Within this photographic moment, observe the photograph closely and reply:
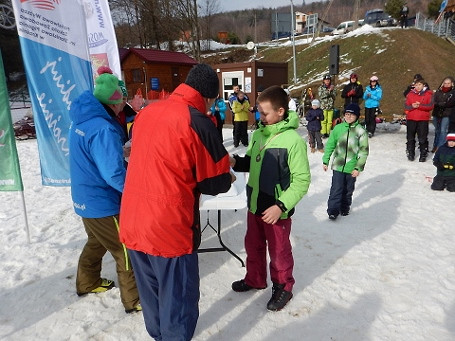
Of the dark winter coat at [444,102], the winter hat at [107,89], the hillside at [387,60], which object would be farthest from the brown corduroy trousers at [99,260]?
the hillside at [387,60]

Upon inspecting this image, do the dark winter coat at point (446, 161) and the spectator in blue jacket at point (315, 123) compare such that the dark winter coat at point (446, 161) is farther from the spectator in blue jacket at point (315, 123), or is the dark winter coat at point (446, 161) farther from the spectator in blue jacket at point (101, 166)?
the spectator in blue jacket at point (101, 166)

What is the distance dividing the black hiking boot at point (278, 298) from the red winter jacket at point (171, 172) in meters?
1.29

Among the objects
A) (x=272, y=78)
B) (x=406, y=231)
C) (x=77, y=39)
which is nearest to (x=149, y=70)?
(x=272, y=78)

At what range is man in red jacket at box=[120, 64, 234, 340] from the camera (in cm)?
168

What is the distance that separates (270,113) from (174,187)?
119 centimetres

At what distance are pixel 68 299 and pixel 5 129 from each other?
2.07 meters

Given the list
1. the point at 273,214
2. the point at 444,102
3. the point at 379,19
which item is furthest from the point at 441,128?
the point at 379,19

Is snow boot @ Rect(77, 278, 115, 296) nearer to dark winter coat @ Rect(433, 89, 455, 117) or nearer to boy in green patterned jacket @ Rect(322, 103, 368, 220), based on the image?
boy in green patterned jacket @ Rect(322, 103, 368, 220)

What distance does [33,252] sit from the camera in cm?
379

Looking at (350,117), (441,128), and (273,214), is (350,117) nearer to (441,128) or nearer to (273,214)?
(273,214)

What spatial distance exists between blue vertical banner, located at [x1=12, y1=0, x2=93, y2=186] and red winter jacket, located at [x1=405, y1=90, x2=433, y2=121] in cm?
697

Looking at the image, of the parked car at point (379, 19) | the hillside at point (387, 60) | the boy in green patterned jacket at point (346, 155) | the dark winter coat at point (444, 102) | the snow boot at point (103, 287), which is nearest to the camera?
the snow boot at point (103, 287)

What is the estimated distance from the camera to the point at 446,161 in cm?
574

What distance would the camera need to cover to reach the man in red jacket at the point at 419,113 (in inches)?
290
